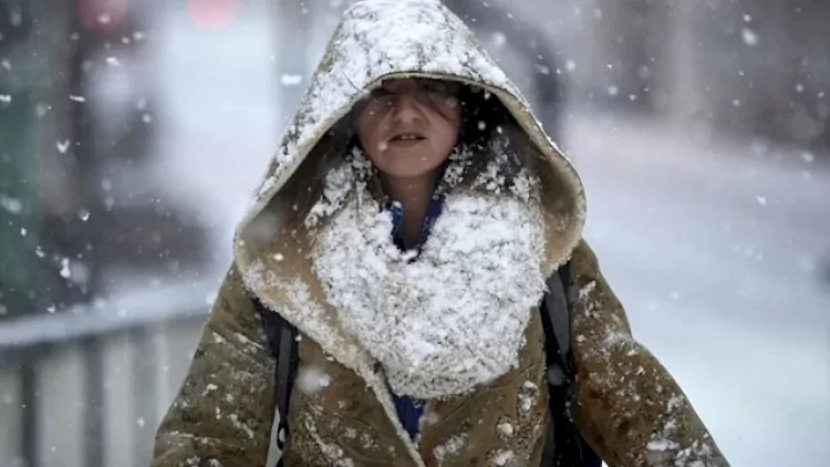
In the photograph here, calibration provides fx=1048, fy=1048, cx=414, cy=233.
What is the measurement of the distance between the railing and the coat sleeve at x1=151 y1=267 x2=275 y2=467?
2.22 meters

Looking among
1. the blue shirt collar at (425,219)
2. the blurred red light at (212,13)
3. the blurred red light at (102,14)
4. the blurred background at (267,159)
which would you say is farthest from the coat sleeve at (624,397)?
the blurred red light at (212,13)

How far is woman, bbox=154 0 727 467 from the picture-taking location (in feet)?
5.25

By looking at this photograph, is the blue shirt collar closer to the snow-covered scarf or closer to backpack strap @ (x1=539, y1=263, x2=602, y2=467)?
the snow-covered scarf

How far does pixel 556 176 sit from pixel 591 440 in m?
0.45

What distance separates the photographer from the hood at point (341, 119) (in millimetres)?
1612

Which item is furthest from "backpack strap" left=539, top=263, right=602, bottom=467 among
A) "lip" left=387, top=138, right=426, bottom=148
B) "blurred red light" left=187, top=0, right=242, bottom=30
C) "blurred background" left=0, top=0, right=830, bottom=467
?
"blurred red light" left=187, top=0, right=242, bottom=30

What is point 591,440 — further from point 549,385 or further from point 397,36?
point 397,36

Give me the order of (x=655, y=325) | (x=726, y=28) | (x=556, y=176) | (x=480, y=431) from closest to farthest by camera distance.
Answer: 1. (x=480, y=431)
2. (x=556, y=176)
3. (x=655, y=325)
4. (x=726, y=28)

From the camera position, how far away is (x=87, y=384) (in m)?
4.07

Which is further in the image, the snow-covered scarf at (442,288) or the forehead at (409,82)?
the forehead at (409,82)

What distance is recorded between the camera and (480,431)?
1637 mm

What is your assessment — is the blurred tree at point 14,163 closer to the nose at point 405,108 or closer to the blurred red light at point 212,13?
the blurred red light at point 212,13

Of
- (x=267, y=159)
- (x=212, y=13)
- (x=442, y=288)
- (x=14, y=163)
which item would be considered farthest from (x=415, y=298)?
(x=212, y=13)

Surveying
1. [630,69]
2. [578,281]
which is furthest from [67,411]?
[630,69]
